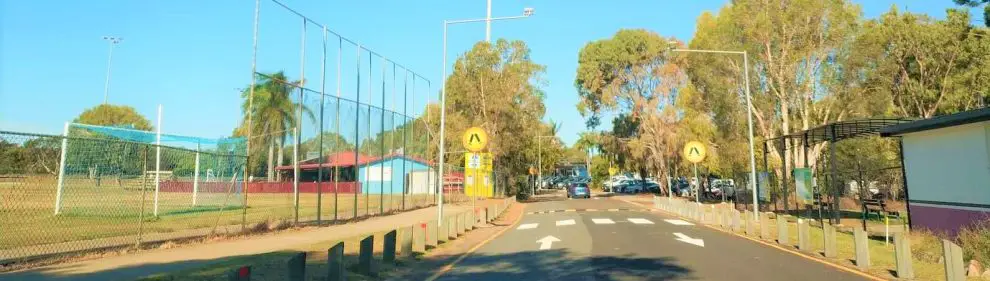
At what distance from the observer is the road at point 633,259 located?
1049cm

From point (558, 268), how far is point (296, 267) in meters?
4.90

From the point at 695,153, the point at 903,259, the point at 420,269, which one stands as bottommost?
the point at 420,269

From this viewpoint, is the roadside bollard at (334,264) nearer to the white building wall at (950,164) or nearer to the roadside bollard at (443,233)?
the roadside bollard at (443,233)

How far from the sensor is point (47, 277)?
9.45m

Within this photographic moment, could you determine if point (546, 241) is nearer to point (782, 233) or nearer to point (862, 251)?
point (782, 233)

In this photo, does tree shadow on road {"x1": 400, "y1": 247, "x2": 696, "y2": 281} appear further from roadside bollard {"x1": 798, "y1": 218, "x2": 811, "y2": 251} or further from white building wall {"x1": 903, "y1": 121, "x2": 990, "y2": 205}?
white building wall {"x1": 903, "y1": 121, "x2": 990, "y2": 205}

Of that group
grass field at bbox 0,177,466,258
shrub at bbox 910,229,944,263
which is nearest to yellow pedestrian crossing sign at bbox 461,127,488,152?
grass field at bbox 0,177,466,258

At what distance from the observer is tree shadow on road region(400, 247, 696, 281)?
1041 centimetres

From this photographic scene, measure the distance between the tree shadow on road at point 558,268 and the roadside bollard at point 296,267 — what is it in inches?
113

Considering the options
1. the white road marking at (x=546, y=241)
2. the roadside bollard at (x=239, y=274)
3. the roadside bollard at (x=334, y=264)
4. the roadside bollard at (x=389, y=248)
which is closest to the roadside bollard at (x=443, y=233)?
the white road marking at (x=546, y=241)

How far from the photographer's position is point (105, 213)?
2017 cm

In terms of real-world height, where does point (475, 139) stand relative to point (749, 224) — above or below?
above

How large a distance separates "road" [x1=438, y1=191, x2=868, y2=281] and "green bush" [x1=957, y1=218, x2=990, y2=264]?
2525mm

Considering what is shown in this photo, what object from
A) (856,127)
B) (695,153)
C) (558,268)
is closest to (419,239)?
(558,268)
